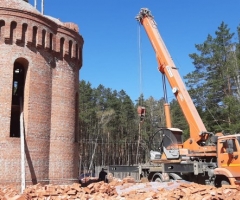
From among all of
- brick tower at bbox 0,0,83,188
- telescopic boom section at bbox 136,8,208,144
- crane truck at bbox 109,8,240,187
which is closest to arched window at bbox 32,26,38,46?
brick tower at bbox 0,0,83,188

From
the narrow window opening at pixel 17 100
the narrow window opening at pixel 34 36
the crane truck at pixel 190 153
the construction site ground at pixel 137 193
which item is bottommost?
the construction site ground at pixel 137 193

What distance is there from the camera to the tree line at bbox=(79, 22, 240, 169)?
96.3ft

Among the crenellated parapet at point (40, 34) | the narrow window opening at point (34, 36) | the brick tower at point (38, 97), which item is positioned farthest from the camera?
the narrow window opening at point (34, 36)

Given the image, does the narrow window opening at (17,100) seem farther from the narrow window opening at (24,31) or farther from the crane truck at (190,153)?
the crane truck at (190,153)

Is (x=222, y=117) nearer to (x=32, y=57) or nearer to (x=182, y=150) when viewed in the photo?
(x=182, y=150)

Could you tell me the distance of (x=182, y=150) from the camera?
521 inches

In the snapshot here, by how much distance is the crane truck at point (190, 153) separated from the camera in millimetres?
11344

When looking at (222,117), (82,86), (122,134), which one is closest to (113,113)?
(122,134)

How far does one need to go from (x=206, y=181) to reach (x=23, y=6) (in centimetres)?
1144

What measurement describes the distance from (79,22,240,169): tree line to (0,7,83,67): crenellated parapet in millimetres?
6322

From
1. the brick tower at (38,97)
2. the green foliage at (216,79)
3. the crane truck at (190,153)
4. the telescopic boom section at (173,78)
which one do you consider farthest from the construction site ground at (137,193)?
the green foliage at (216,79)

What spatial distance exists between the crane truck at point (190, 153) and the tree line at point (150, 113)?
1.21m

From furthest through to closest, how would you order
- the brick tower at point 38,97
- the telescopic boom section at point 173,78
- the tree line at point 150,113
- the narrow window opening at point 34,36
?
the tree line at point 150,113 < the narrow window opening at point 34,36 < the brick tower at point 38,97 < the telescopic boom section at point 173,78

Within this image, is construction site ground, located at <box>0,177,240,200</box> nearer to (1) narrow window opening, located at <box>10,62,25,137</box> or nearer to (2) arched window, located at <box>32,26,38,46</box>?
(1) narrow window opening, located at <box>10,62,25,137</box>
